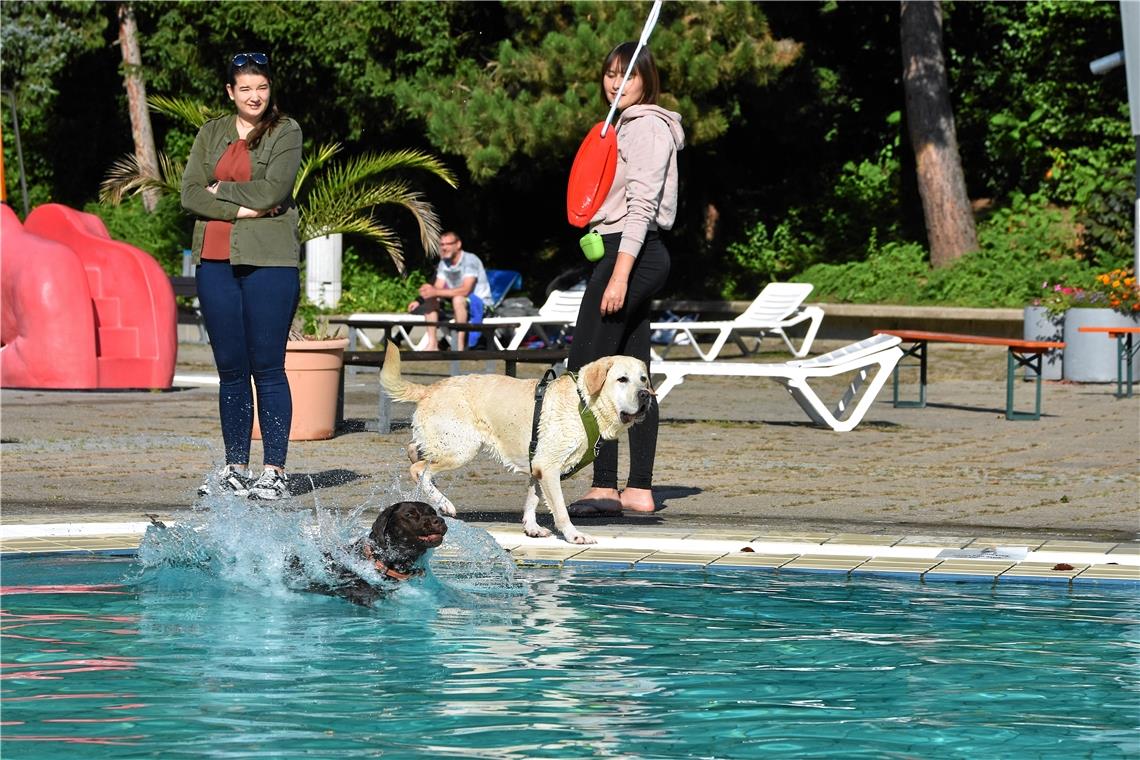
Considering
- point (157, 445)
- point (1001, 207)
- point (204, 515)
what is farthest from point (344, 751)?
point (1001, 207)

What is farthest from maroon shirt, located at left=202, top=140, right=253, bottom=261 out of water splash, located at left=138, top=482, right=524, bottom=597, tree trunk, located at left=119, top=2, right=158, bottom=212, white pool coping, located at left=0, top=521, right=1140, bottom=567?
tree trunk, located at left=119, top=2, right=158, bottom=212

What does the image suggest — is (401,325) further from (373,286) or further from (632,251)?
(373,286)

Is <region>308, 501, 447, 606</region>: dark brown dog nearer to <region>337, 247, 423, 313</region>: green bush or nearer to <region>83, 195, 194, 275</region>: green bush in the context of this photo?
<region>337, 247, 423, 313</region>: green bush

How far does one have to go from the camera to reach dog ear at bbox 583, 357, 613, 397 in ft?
24.7

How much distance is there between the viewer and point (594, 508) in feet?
27.8

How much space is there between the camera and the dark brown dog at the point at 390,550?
6.21 metres

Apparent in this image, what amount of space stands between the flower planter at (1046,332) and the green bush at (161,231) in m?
17.0

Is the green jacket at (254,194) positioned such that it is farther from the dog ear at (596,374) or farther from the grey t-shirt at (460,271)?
the grey t-shirt at (460,271)

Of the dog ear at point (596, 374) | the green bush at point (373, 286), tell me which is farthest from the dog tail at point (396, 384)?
the green bush at point (373, 286)

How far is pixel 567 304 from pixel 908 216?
11.1 m

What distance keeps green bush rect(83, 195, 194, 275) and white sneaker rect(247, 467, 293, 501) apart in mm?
23162

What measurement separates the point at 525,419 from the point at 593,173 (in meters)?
1.28

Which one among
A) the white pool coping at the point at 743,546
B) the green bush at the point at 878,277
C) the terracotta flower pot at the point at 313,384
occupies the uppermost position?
the green bush at the point at 878,277

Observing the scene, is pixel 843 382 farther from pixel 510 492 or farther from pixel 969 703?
pixel 969 703
